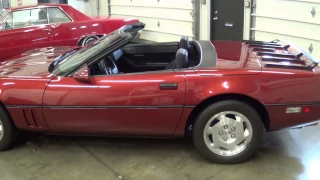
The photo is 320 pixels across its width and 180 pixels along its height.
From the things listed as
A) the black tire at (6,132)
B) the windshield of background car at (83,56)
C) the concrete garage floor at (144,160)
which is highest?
the windshield of background car at (83,56)

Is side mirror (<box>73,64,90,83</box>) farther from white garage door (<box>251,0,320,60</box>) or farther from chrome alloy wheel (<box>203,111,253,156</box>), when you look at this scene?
white garage door (<box>251,0,320,60</box>)

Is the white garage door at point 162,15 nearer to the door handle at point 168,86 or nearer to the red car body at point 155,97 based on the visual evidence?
the red car body at point 155,97

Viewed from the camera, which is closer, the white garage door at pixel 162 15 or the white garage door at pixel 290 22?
the white garage door at pixel 290 22

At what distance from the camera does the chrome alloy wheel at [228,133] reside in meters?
3.34

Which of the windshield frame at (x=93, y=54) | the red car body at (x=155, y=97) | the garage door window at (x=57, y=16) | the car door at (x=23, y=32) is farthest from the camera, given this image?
the garage door window at (x=57, y=16)

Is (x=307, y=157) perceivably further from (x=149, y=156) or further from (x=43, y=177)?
(x=43, y=177)

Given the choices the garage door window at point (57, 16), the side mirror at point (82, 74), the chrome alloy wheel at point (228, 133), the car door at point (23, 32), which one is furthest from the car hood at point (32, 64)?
the garage door window at point (57, 16)

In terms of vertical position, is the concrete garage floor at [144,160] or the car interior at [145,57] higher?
the car interior at [145,57]

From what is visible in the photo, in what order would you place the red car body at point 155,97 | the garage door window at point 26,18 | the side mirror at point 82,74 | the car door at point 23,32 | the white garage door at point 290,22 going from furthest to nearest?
the garage door window at point 26,18, the car door at point 23,32, the white garage door at point 290,22, the side mirror at point 82,74, the red car body at point 155,97

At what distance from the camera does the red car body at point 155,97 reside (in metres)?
3.29

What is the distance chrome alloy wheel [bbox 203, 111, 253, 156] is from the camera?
11.0 feet

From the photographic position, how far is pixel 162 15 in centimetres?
1016

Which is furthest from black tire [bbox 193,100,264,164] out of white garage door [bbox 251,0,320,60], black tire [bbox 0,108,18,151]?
white garage door [bbox 251,0,320,60]

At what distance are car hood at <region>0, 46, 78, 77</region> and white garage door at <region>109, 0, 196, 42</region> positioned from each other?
16.4 ft
